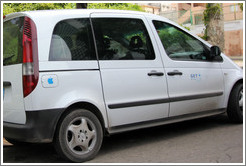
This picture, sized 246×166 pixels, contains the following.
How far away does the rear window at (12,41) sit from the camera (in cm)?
392

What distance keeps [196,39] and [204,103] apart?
1.00 meters

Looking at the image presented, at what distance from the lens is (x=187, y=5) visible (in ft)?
154

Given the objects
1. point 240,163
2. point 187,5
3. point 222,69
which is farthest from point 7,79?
point 187,5

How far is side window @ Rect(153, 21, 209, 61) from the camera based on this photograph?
16.5ft

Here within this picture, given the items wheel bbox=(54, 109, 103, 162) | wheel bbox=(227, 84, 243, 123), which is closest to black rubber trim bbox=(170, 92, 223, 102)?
wheel bbox=(227, 84, 243, 123)

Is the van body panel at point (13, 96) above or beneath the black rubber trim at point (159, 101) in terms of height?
above

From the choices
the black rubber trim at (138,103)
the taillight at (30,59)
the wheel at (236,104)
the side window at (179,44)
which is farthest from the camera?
the wheel at (236,104)

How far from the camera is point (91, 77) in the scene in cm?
410

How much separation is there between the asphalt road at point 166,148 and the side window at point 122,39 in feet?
3.89

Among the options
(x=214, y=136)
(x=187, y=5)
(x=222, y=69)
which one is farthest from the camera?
(x=187, y=5)

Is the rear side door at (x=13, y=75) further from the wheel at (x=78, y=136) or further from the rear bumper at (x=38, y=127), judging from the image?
the wheel at (x=78, y=136)

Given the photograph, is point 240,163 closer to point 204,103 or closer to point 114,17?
point 204,103

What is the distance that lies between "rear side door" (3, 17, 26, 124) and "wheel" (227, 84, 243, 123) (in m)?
3.42

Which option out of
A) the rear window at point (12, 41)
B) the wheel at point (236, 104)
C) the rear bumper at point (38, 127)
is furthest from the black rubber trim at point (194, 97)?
the rear window at point (12, 41)
